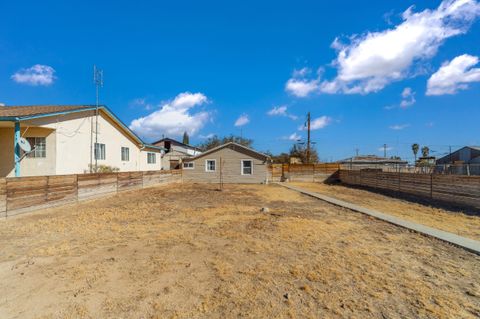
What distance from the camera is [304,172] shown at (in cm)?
2869

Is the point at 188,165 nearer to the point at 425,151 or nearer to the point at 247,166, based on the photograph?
the point at 247,166

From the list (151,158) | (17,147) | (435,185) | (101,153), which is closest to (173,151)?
(151,158)

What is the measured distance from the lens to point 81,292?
3727mm

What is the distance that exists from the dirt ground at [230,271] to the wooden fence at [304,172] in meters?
20.6

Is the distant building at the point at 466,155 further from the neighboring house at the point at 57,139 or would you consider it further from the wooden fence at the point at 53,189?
the neighboring house at the point at 57,139

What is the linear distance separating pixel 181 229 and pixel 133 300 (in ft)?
12.4

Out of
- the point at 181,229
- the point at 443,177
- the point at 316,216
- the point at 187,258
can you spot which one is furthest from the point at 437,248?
the point at 443,177

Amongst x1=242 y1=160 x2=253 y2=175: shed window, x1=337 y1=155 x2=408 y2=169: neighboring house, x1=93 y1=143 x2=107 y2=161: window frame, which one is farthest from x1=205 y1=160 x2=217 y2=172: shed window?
x1=337 y1=155 x2=408 y2=169: neighboring house

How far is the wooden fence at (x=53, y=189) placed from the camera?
8633 millimetres

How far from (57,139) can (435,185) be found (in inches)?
775

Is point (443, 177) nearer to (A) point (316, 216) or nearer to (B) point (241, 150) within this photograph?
(A) point (316, 216)

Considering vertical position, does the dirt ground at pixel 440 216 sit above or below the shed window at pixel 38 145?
below

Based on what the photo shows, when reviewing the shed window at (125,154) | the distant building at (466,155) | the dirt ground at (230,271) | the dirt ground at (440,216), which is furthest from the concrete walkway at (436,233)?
the distant building at (466,155)

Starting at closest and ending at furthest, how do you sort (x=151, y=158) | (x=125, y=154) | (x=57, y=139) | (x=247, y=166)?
(x=57, y=139), (x=125, y=154), (x=247, y=166), (x=151, y=158)
